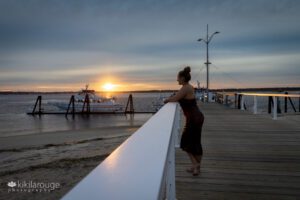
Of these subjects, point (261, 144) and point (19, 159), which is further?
point (19, 159)

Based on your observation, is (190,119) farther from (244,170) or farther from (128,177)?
(128,177)

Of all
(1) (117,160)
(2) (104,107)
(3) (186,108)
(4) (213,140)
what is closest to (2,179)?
(4) (213,140)

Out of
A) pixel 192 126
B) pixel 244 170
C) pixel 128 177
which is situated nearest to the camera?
pixel 128 177

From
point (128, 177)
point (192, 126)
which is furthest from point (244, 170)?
point (128, 177)

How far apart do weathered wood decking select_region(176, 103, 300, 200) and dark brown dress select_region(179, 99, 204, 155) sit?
16.8 inches

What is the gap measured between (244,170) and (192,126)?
3.95 ft

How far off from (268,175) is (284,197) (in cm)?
93

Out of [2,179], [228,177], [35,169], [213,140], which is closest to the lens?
[228,177]

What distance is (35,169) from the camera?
970 centimetres

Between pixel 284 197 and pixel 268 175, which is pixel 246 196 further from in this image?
pixel 268 175

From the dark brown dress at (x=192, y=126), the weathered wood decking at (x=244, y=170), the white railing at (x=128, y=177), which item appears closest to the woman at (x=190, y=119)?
the dark brown dress at (x=192, y=126)

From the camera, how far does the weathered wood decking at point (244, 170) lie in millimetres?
4031

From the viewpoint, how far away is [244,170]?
5.05 m

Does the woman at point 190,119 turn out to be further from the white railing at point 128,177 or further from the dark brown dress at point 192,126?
the white railing at point 128,177
